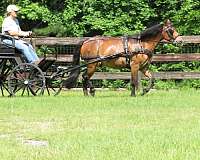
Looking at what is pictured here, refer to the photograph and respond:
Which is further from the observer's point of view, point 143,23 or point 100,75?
point 143,23

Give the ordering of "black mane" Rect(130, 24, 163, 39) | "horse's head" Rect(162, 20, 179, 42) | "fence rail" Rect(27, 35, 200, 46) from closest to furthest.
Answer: "black mane" Rect(130, 24, 163, 39) → "horse's head" Rect(162, 20, 179, 42) → "fence rail" Rect(27, 35, 200, 46)

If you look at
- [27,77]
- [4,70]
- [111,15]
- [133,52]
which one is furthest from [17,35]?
[111,15]

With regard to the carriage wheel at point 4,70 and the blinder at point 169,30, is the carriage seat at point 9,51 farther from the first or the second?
the blinder at point 169,30

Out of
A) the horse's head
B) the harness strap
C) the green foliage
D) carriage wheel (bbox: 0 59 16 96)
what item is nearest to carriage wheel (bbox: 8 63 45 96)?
carriage wheel (bbox: 0 59 16 96)

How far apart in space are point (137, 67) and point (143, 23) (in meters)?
6.22

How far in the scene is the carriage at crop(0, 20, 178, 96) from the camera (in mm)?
13523

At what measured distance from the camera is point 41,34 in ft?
67.9

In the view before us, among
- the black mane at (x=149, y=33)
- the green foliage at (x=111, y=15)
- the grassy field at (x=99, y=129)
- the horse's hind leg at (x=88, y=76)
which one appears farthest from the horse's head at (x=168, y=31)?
the green foliage at (x=111, y=15)

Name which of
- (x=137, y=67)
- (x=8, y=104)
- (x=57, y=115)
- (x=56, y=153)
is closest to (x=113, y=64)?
(x=137, y=67)

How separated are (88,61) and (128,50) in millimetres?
1043

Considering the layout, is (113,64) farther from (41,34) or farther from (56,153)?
(56,153)

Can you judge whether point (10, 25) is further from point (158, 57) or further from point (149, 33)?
point (158, 57)

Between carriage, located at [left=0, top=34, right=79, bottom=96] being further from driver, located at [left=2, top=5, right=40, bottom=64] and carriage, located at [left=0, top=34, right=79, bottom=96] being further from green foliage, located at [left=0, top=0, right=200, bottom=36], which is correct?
green foliage, located at [left=0, top=0, right=200, bottom=36]

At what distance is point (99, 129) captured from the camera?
27.3 ft
